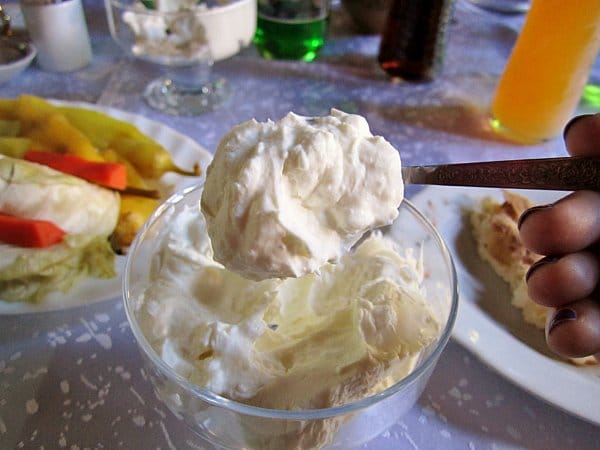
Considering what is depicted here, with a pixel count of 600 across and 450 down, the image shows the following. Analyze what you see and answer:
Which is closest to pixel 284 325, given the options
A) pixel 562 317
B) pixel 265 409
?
pixel 265 409

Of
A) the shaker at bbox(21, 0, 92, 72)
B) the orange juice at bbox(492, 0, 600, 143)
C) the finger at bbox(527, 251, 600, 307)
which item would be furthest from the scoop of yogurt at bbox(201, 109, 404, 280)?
the shaker at bbox(21, 0, 92, 72)

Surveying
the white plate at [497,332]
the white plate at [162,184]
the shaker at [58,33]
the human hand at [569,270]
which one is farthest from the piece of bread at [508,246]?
the shaker at [58,33]

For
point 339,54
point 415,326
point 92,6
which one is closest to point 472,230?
point 415,326

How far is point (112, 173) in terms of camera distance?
864 millimetres

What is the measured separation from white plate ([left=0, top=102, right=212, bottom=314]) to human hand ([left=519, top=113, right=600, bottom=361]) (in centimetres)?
53

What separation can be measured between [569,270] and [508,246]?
26 cm

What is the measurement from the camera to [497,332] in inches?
27.6

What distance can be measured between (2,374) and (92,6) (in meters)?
1.22

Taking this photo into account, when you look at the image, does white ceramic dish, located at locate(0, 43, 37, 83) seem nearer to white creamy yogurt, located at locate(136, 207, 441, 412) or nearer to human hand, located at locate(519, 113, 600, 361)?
white creamy yogurt, located at locate(136, 207, 441, 412)

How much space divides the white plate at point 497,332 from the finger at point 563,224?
0.50 feet

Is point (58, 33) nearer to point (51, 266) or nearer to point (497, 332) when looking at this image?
point (51, 266)

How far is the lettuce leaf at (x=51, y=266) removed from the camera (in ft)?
2.43

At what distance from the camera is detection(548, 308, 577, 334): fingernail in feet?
1.83

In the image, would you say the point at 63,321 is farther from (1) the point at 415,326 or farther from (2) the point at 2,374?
(1) the point at 415,326
